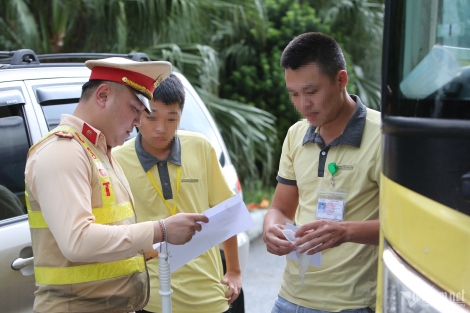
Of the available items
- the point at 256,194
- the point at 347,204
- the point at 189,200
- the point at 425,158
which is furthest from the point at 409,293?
the point at 256,194

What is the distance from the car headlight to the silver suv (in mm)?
1770

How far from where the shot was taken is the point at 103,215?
2006mm

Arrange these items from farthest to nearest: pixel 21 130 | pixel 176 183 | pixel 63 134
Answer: pixel 21 130 → pixel 176 183 → pixel 63 134

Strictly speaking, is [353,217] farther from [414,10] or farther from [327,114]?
[414,10]

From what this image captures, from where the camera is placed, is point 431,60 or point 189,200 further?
point 189,200

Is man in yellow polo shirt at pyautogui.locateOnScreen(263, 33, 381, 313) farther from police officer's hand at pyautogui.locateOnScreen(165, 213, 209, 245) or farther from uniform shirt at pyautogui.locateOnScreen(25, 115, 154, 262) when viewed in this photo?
uniform shirt at pyautogui.locateOnScreen(25, 115, 154, 262)

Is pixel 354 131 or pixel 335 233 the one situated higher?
pixel 354 131

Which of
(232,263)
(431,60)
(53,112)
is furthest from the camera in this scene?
(53,112)

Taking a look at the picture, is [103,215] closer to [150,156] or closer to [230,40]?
[150,156]

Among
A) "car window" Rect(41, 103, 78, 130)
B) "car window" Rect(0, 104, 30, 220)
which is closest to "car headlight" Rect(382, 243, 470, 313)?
"car window" Rect(0, 104, 30, 220)

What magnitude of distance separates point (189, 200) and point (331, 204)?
0.72 meters

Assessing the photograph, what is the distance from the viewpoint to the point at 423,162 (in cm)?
148

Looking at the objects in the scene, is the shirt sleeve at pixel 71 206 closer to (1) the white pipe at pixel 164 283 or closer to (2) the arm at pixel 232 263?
(1) the white pipe at pixel 164 283

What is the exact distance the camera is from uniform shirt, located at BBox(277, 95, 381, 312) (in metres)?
2.28
